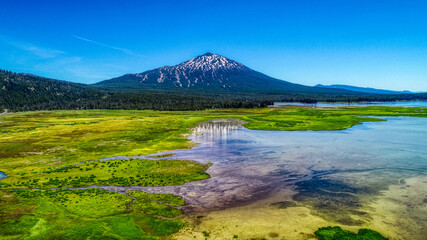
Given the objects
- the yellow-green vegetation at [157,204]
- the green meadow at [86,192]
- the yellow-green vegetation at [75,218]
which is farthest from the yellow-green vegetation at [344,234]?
the yellow-green vegetation at [157,204]

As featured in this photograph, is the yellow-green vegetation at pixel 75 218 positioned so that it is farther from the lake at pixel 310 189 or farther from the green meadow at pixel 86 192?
the lake at pixel 310 189

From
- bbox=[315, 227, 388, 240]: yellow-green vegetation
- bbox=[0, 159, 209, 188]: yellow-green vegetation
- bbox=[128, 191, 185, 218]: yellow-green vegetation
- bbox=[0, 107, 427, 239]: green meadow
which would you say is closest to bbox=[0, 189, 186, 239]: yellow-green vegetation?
bbox=[0, 107, 427, 239]: green meadow

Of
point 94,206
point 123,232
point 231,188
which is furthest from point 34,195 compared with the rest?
point 231,188

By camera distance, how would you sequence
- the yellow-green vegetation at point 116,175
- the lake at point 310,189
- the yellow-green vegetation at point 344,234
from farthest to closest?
the yellow-green vegetation at point 116,175
the lake at point 310,189
the yellow-green vegetation at point 344,234

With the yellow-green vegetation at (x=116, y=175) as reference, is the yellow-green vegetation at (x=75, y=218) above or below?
above

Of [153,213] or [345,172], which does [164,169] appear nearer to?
[153,213]

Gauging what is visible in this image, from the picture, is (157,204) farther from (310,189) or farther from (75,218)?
(310,189)
